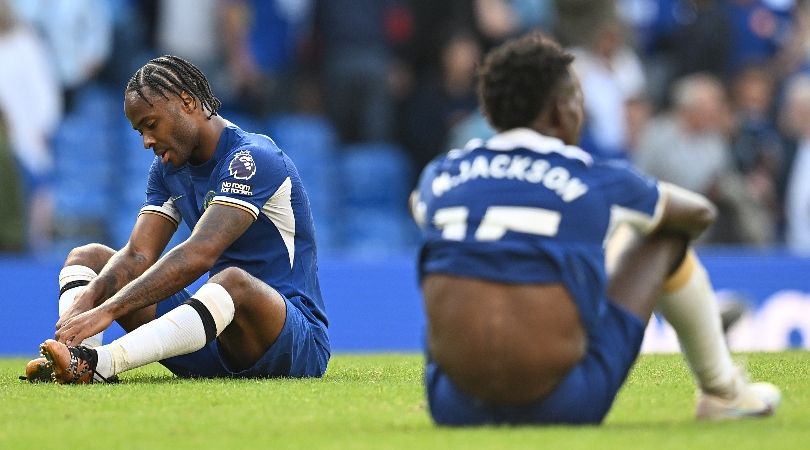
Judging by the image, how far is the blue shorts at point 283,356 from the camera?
6859 mm

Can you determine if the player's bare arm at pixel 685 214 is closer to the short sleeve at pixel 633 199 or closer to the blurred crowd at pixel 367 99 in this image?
the short sleeve at pixel 633 199

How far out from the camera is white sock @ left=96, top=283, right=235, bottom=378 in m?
6.46

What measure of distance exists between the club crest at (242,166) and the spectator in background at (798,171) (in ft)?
28.7

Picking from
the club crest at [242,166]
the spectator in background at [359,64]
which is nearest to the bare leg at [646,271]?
the club crest at [242,166]

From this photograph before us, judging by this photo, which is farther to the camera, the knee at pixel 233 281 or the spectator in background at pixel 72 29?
the spectator in background at pixel 72 29

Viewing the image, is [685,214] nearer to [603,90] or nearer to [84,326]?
[84,326]

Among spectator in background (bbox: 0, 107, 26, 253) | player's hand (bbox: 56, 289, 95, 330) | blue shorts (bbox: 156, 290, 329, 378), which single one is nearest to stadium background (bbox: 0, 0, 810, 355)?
spectator in background (bbox: 0, 107, 26, 253)

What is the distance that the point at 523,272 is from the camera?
4.71 metres

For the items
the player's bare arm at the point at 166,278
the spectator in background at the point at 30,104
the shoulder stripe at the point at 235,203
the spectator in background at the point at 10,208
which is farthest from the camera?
the spectator in background at the point at 30,104

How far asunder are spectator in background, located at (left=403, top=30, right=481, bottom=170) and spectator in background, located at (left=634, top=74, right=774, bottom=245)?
74.0 inches

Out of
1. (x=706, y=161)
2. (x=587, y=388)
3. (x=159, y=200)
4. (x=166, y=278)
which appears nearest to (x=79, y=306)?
(x=166, y=278)

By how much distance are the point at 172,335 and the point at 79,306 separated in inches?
27.5

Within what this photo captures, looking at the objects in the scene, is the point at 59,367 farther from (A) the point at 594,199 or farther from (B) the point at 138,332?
(A) the point at 594,199

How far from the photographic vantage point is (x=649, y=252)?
4.80m
